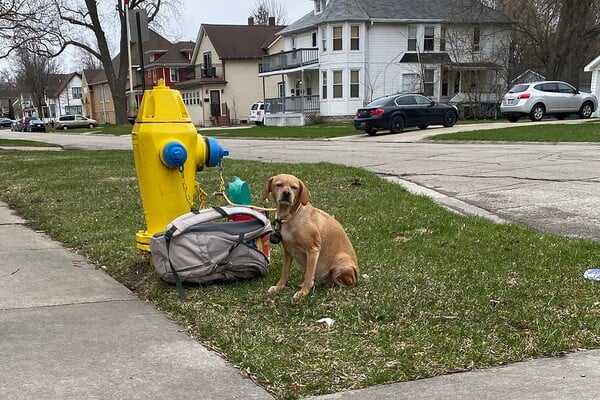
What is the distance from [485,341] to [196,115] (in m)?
50.5

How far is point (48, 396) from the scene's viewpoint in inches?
109

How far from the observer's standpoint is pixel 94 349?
11.0 ft

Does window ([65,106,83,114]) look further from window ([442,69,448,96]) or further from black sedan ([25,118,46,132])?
window ([442,69,448,96])

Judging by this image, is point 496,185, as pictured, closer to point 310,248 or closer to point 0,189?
point 310,248

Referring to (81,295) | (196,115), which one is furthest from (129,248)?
(196,115)

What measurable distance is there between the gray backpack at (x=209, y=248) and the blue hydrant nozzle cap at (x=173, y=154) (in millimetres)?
461

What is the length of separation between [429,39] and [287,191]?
120 feet

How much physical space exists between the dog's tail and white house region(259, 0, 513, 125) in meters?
32.5

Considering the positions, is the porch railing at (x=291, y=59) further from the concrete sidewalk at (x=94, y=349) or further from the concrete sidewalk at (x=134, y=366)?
the concrete sidewalk at (x=134, y=366)

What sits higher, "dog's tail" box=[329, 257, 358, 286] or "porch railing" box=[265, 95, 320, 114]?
"porch railing" box=[265, 95, 320, 114]

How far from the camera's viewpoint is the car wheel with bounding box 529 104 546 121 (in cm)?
2572

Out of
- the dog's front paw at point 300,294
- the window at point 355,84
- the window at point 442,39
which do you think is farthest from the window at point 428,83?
the dog's front paw at point 300,294

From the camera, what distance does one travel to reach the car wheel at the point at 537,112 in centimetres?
2572

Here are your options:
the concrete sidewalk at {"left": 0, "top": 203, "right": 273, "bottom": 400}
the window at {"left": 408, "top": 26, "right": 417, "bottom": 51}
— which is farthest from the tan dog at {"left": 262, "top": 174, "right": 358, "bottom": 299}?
the window at {"left": 408, "top": 26, "right": 417, "bottom": 51}
